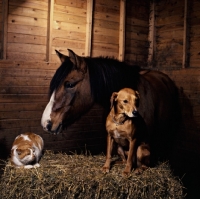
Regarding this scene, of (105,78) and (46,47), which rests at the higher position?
(46,47)

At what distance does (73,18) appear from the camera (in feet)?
14.1

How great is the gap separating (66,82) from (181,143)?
6.60 feet

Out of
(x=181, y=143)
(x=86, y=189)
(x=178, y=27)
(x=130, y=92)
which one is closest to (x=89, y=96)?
(x=130, y=92)

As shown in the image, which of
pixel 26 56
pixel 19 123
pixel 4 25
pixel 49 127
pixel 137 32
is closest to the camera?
pixel 49 127

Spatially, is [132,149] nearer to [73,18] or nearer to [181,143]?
[181,143]

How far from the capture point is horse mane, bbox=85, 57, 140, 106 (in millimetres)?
3117

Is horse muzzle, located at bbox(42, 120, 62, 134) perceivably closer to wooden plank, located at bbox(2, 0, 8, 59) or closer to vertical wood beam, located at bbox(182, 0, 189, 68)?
wooden plank, located at bbox(2, 0, 8, 59)

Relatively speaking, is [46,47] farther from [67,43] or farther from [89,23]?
[89,23]

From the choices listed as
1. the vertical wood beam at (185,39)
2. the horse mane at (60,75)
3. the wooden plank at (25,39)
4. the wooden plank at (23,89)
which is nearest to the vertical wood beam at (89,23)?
the wooden plank at (25,39)

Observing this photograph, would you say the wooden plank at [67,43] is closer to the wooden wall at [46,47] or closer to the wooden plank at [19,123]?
the wooden wall at [46,47]

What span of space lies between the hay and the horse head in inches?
16.6

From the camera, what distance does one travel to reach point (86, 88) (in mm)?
3109

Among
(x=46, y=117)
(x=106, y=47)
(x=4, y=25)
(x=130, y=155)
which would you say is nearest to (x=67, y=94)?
(x=46, y=117)

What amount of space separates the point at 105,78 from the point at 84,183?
3.51ft
